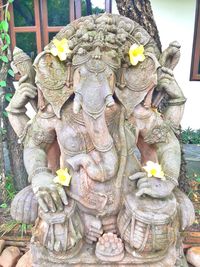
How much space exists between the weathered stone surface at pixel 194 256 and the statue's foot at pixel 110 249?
74cm

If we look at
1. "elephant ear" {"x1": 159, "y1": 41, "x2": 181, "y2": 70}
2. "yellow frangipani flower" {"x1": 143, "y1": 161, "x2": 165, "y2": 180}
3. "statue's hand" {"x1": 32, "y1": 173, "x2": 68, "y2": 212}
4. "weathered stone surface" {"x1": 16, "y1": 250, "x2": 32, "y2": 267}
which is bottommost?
"weathered stone surface" {"x1": 16, "y1": 250, "x2": 32, "y2": 267}

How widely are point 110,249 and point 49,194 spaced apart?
337 millimetres

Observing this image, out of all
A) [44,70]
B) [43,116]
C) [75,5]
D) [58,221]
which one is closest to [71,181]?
[58,221]

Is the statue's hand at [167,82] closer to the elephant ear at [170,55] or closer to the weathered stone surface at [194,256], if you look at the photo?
the elephant ear at [170,55]

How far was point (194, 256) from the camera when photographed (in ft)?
6.25

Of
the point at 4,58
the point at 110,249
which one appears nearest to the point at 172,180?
the point at 110,249

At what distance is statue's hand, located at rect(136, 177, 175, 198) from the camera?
129 cm

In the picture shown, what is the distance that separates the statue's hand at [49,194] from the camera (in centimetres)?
127

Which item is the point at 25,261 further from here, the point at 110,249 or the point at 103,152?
the point at 103,152

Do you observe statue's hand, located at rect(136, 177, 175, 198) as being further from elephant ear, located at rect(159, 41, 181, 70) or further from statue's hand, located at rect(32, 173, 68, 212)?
elephant ear, located at rect(159, 41, 181, 70)

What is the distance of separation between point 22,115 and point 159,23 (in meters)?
3.43

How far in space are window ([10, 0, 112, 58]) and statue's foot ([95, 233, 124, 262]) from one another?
3.26 meters

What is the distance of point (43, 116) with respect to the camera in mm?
1443

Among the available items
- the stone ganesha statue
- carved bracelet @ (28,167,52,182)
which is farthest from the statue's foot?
carved bracelet @ (28,167,52,182)
